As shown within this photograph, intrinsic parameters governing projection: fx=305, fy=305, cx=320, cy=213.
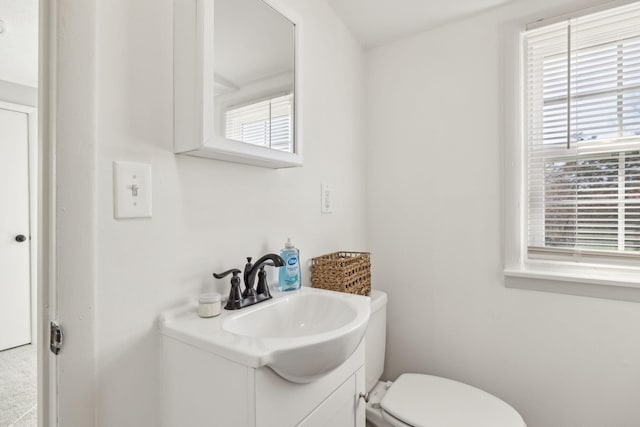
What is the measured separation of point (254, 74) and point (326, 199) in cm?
64

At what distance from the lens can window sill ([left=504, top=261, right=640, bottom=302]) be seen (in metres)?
1.16

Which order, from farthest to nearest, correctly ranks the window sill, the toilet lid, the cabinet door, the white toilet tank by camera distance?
1. the white toilet tank
2. the window sill
3. the toilet lid
4. the cabinet door

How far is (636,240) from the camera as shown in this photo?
1.19 metres

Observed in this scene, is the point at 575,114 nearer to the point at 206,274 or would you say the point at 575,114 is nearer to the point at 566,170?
the point at 566,170

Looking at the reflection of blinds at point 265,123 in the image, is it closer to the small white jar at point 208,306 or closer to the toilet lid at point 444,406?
the small white jar at point 208,306

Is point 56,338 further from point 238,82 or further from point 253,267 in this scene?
point 238,82

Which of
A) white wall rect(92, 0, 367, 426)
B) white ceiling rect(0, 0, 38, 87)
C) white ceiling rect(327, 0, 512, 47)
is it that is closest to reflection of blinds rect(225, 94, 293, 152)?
white wall rect(92, 0, 367, 426)

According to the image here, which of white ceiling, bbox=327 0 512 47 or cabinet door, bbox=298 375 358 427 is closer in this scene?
cabinet door, bbox=298 375 358 427

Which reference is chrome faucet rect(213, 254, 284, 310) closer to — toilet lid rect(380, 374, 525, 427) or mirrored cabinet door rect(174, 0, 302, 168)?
mirrored cabinet door rect(174, 0, 302, 168)

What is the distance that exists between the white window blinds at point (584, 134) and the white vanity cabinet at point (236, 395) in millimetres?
1149

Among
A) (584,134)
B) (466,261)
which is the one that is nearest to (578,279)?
(466,261)

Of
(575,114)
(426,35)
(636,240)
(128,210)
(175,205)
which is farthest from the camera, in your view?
(426,35)

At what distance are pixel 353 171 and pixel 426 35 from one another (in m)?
0.79

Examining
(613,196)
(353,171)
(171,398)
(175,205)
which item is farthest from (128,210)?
(613,196)
